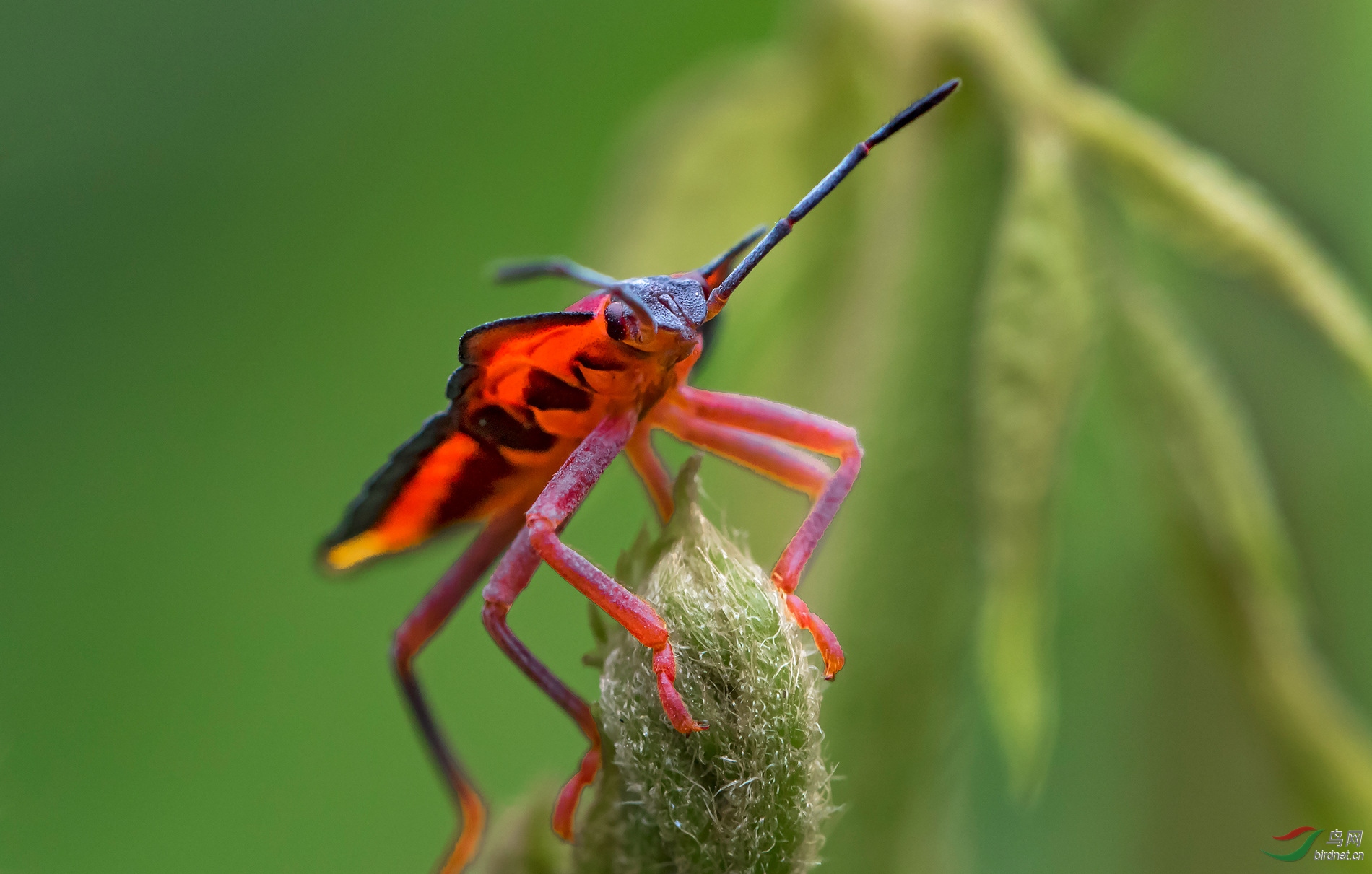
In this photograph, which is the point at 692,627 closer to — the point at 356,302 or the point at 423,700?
the point at 423,700

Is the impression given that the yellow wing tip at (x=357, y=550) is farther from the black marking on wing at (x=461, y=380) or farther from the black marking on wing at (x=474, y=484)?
the black marking on wing at (x=461, y=380)

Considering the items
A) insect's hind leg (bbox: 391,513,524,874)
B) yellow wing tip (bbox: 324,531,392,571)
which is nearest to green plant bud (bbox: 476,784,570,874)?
insect's hind leg (bbox: 391,513,524,874)

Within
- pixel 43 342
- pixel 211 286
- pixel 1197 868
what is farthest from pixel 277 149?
pixel 1197 868

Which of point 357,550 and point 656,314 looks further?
point 357,550

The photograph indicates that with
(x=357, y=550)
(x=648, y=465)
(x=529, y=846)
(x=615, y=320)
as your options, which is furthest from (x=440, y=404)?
(x=529, y=846)

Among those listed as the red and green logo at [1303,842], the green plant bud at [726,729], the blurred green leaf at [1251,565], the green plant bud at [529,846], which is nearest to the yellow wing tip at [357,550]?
the green plant bud at [529,846]

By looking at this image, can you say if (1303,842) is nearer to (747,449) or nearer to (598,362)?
(747,449)

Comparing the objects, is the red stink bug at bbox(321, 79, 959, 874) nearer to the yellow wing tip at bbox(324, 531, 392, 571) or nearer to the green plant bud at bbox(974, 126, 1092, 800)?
the yellow wing tip at bbox(324, 531, 392, 571)
